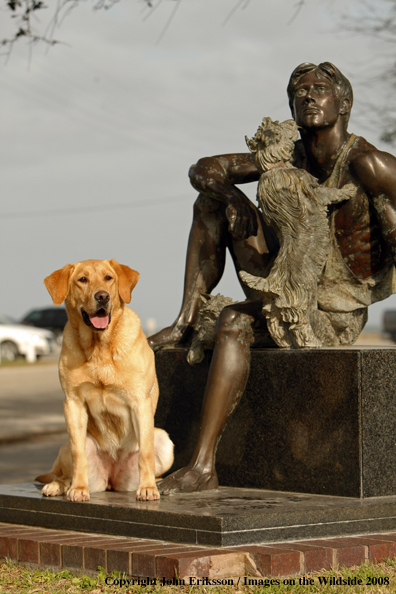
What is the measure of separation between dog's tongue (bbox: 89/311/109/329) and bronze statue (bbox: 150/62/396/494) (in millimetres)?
789

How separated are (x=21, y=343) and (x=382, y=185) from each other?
25.9 meters

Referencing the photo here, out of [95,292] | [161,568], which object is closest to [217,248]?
[95,292]

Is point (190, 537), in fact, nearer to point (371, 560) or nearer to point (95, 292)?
point (371, 560)

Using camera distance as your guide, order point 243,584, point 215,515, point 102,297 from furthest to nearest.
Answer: point 102,297 → point 215,515 → point 243,584

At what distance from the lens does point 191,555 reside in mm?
3676

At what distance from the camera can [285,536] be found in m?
4.02

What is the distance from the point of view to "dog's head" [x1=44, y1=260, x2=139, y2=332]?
4414mm

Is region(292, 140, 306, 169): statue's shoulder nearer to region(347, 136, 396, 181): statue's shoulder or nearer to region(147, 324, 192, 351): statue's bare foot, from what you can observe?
region(347, 136, 396, 181): statue's shoulder

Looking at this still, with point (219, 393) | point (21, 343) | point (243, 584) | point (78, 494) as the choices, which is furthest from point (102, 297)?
point (21, 343)

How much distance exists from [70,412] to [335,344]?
171cm

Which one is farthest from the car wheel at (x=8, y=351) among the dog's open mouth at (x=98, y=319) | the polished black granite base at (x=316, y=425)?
the dog's open mouth at (x=98, y=319)

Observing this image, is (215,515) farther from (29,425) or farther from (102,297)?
(29,425)

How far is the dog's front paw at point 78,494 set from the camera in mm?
4438

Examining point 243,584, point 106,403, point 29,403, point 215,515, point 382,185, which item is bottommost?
point 243,584
